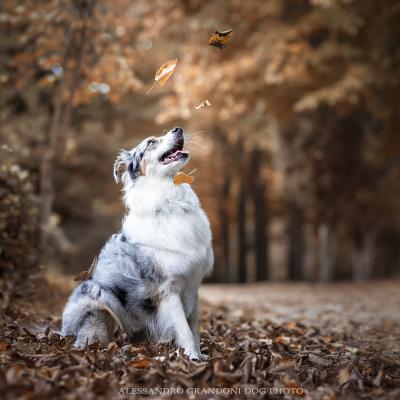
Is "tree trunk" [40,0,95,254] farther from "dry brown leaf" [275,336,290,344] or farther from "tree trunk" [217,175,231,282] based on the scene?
"tree trunk" [217,175,231,282]

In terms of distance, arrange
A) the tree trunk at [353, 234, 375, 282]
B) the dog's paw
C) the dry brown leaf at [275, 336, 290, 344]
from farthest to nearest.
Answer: the tree trunk at [353, 234, 375, 282] → the dry brown leaf at [275, 336, 290, 344] → the dog's paw

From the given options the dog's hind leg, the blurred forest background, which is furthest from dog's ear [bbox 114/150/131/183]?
the blurred forest background

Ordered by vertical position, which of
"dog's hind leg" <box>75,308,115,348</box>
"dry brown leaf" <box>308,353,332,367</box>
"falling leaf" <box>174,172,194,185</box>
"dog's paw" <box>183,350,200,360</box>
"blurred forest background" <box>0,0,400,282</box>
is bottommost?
"dry brown leaf" <box>308,353,332,367</box>

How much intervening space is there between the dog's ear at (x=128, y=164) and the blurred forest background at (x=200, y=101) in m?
2.41

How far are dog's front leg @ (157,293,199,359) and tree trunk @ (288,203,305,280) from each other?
1310 centimetres

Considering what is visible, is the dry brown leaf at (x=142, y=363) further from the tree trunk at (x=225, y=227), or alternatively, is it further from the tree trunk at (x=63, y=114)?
the tree trunk at (x=225, y=227)

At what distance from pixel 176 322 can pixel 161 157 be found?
54.4 inches

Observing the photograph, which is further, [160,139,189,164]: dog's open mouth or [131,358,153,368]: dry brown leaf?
[160,139,189,164]: dog's open mouth

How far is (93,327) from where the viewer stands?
14.5 ft

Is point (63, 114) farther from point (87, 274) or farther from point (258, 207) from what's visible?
point (258, 207)

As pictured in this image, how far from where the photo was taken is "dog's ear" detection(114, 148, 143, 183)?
466cm

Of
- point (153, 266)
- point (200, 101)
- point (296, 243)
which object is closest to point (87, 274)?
point (153, 266)

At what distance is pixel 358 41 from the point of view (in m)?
12.6

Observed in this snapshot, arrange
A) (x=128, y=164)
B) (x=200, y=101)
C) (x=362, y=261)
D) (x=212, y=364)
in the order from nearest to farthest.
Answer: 1. (x=212, y=364)
2. (x=128, y=164)
3. (x=200, y=101)
4. (x=362, y=261)
